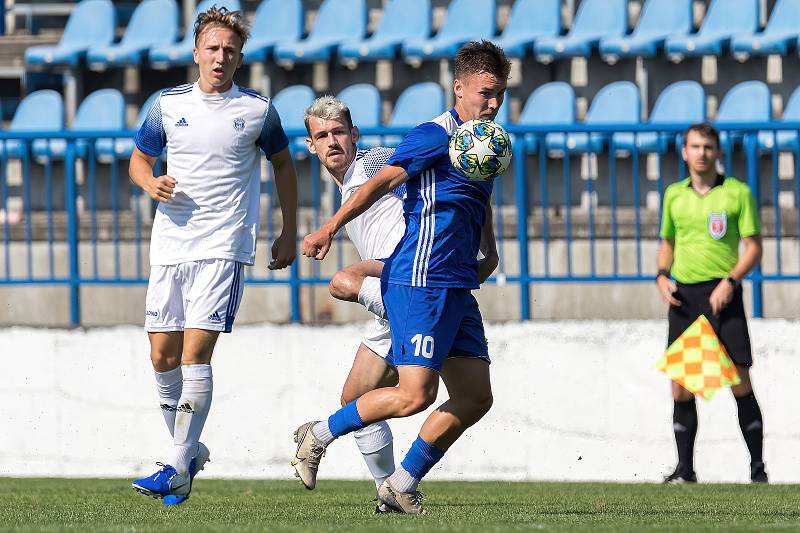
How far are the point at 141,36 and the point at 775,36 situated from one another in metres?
6.21

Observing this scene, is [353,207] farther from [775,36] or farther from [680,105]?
[775,36]

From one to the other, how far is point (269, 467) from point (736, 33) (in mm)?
6832

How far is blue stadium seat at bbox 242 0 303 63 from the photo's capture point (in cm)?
1516

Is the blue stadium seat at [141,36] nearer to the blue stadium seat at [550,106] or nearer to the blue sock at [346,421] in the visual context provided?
the blue stadium seat at [550,106]

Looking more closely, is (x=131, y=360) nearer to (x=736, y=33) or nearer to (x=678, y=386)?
(x=678, y=386)

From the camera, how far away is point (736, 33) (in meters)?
14.0

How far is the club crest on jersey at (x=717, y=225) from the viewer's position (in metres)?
8.63

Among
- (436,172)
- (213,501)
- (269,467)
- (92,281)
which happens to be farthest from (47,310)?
(436,172)

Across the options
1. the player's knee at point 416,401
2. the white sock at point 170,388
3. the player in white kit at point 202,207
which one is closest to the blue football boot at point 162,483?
the player in white kit at point 202,207

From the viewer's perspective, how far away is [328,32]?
15.2 m

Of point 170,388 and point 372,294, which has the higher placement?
point 372,294

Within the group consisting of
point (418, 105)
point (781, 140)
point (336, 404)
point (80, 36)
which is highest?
point (80, 36)

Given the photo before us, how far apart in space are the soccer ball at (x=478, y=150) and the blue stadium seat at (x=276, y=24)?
31.3ft

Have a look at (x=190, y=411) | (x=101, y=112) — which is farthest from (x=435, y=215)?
(x=101, y=112)
